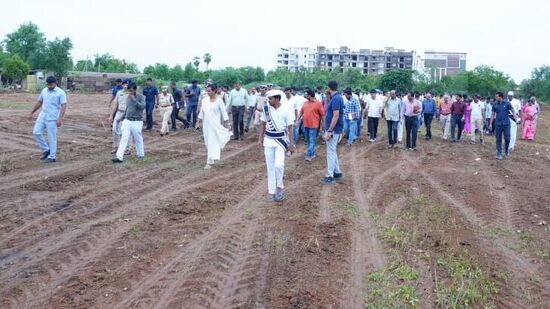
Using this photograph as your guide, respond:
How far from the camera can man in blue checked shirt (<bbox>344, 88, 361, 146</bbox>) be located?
14.7 m

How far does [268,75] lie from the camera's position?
68625 millimetres

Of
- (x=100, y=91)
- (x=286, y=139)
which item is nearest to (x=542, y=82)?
(x=100, y=91)

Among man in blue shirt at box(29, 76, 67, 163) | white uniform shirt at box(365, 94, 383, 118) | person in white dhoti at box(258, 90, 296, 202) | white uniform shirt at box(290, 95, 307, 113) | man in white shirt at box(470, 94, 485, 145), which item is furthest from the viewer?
man in white shirt at box(470, 94, 485, 145)

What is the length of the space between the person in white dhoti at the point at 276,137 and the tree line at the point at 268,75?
33.7 meters

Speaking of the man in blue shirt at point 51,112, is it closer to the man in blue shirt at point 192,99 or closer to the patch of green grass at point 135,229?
the patch of green grass at point 135,229

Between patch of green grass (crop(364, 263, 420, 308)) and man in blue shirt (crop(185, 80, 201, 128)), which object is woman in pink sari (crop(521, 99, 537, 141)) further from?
patch of green grass (crop(364, 263, 420, 308))

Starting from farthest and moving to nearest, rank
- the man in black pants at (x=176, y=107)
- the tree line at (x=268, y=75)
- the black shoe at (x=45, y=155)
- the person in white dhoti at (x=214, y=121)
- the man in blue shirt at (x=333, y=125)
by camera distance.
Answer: the tree line at (x=268, y=75) < the man in black pants at (x=176, y=107) < the black shoe at (x=45, y=155) < the person in white dhoti at (x=214, y=121) < the man in blue shirt at (x=333, y=125)

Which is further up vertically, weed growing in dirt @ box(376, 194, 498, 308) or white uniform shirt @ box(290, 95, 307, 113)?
white uniform shirt @ box(290, 95, 307, 113)

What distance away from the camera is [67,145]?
13.9m

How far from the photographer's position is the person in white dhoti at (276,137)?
8.24 metres

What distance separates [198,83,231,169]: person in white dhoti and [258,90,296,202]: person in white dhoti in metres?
2.76

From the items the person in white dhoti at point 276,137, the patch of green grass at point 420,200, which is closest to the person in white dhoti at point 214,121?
the person in white dhoti at point 276,137

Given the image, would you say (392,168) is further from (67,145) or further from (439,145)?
(67,145)

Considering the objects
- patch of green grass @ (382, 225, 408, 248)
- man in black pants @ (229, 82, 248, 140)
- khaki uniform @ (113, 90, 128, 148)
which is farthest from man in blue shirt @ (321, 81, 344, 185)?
man in black pants @ (229, 82, 248, 140)
